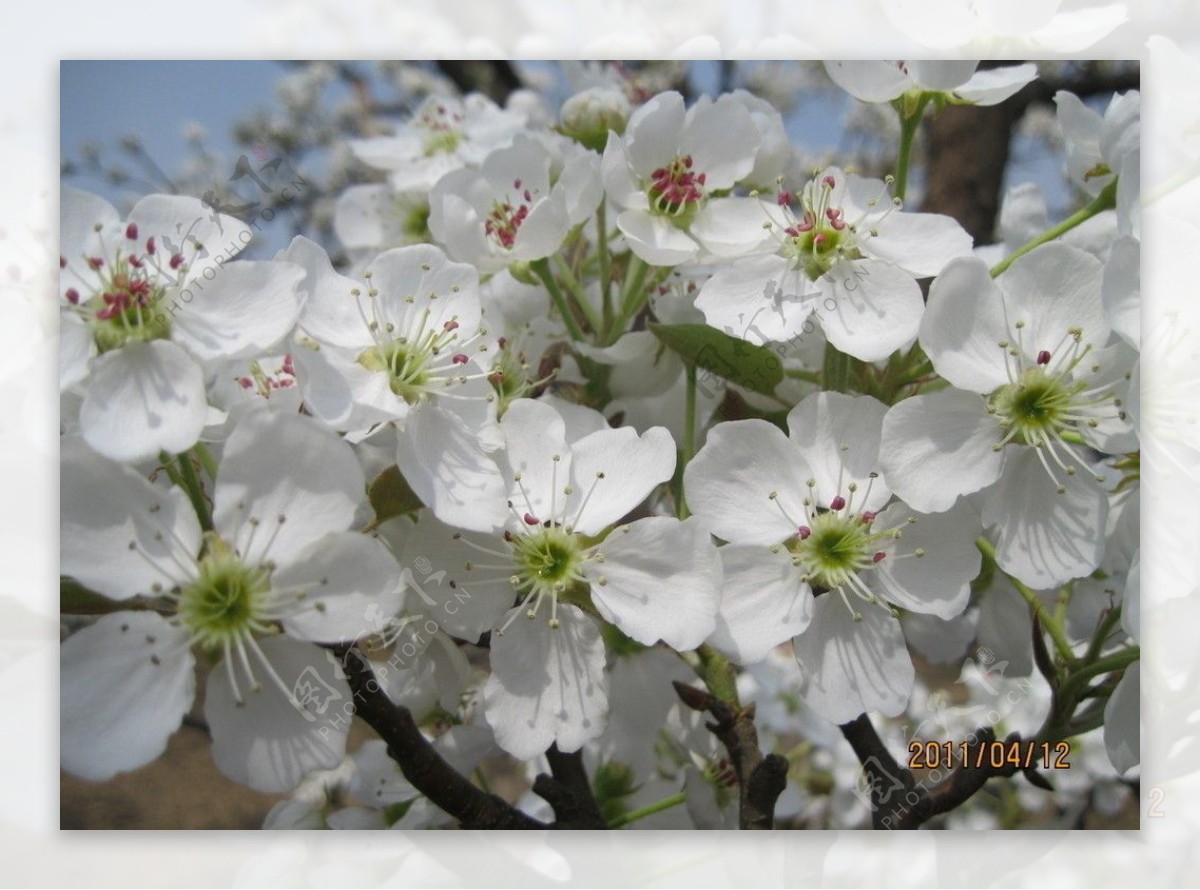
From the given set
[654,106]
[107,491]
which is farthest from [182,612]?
[654,106]

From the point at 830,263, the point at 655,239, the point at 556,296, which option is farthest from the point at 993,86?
the point at 556,296

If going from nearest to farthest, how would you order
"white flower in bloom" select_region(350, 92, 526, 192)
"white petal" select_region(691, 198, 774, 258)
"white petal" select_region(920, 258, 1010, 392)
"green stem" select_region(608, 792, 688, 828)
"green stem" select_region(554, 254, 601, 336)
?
"white petal" select_region(920, 258, 1010, 392) → "white petal" select_region(691, 198, 774, 258) → "green stem" select_region(554, 254, 601, 336) → "green stem" select_region(608, 792, 688, 828) → "white flower in bloom" select_region(350, 92, 526, 192)

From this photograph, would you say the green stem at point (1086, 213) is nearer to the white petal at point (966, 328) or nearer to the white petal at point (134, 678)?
the white petal at point (966, 328)

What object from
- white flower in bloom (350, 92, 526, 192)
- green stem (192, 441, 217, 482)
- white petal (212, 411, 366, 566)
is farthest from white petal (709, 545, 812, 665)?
white flower in bloom (350, 92, 526, 192)

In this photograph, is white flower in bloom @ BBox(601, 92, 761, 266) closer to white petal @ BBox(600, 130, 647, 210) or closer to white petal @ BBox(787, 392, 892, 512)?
white petal @ BBox(600, 130, 647, 210)

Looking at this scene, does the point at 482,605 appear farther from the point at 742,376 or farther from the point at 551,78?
the point at 551,78
